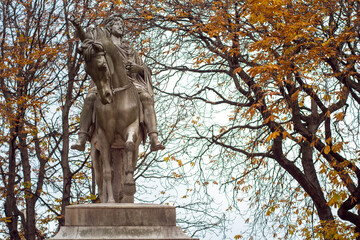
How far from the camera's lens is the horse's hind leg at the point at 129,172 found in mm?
7289

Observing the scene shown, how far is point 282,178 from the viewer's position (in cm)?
1384

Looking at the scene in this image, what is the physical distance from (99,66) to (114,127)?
1032 mm

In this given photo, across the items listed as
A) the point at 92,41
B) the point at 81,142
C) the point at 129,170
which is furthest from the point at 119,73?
the point at 129,170

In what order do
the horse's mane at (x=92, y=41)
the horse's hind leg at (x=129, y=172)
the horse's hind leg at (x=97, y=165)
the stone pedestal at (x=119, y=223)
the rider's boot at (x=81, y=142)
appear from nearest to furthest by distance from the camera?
the stone pedestal at (x=119, y=223) < the horse's mane at (x=92, y=41) < the horse's hind leg at (x=129, y=172) < the rider's boot at (x=81, y=142) < the horse's hind leg at (x=97, y=165)

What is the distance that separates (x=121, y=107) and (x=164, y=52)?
712cm

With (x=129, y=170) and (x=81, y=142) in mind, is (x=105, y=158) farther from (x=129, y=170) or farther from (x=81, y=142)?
(x=129, y=170)

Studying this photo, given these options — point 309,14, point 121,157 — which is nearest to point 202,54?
point 309,14

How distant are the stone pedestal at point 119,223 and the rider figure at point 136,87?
122 cm

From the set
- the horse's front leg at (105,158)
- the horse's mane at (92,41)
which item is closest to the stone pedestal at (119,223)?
the horse's front leg at (105,158)

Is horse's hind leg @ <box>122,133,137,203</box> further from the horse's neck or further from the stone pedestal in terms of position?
the horse's neck

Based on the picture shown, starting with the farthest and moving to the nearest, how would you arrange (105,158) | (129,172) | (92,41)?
(105,158)
(129,172)
(92,41)

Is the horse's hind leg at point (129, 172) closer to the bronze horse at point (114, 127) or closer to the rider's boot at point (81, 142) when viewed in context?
the bronze horse at point (114, 127)

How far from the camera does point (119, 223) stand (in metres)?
6.66

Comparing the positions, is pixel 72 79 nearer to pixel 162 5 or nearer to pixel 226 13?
pixel 162 5
